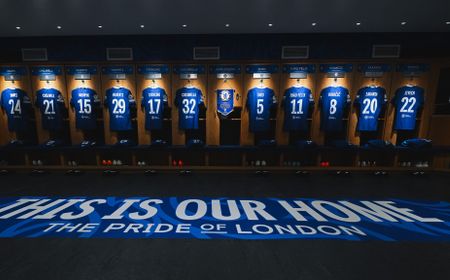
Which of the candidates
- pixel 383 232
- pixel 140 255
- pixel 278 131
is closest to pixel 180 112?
pixel 278 131

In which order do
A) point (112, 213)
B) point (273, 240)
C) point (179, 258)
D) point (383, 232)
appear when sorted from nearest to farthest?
point (179, 258)
point (273, 240)
point (383, 232)
point (112, 213)

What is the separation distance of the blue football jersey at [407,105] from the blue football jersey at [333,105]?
1.07m

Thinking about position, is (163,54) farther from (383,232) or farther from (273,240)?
(383,232)

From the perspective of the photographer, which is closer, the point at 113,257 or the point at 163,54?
the point at 113,257

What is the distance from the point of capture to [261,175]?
14.2ft

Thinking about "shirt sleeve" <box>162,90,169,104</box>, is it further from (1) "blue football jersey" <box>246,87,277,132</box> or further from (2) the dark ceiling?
(1) "blue football jersey" <box>246,87,277,132</box>

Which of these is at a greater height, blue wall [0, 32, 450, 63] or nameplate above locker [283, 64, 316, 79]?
blue wall [0, 32, 450, 63]

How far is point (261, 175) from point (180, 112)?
86.0 inches

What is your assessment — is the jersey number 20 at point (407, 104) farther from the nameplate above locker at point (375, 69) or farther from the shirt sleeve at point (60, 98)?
the shirt sleeve at point (60, 98)

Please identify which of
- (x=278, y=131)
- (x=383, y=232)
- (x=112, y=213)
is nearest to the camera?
(x=383, y=232)

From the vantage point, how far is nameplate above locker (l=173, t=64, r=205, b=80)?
169 inches

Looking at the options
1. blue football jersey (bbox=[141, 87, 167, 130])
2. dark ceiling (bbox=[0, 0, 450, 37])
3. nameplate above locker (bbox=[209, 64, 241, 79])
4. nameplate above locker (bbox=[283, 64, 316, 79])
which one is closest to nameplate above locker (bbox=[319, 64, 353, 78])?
nameplate above locker (bbox=[283, 64, 316, 79])

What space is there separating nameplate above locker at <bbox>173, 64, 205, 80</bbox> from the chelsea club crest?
584mm

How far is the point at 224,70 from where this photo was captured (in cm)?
427
